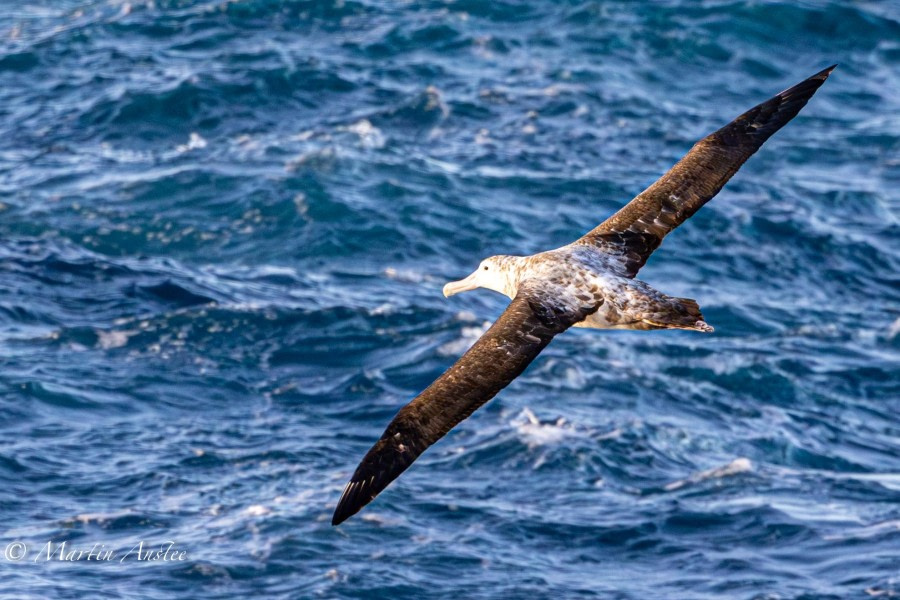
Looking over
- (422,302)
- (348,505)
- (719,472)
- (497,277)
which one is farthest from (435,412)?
(422,302)

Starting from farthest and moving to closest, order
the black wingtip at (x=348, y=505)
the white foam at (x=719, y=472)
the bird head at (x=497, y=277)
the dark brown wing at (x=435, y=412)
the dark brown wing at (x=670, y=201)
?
the white foam at (x=719, y=472) → the dark brown wing at (x=670, y=201) → the bird head at (x=497, y=277) → the dark brown wing at (x=435, y=412) → the black wingtip at (x=348, y=505)

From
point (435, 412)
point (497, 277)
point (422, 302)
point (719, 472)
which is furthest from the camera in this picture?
point (422, 302)

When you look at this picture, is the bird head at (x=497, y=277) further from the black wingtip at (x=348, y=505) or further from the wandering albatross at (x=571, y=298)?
the black wingtip at (x=348, y=505)

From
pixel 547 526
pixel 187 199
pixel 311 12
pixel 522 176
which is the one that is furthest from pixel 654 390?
pixel 311 12

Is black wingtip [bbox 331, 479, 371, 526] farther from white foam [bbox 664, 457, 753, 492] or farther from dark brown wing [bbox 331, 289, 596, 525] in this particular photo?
white foam [bbox 664, 457, 753, 492]

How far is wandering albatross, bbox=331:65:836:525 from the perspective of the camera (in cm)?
1143

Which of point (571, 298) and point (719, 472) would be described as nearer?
point (571, 298)

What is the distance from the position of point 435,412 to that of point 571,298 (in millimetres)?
1900

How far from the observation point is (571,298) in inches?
502

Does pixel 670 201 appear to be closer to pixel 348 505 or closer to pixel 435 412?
pixel 435 412

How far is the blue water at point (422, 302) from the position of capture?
17.3 metres

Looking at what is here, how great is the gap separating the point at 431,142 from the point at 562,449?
8581 millimetres

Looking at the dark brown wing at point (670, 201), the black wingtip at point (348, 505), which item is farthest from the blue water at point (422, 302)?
the black wingtip at point (348, 505)

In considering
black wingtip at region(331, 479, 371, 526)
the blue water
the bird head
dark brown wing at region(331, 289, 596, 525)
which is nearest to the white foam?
the blue water
